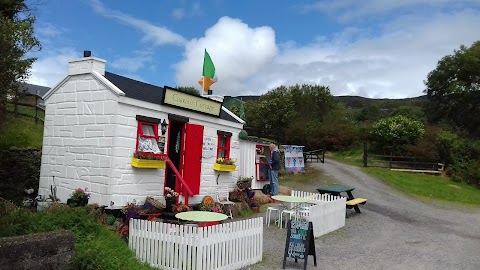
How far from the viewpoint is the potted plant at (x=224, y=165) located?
13070 mm

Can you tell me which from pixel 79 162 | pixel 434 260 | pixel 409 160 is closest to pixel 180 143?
pixel 79 162

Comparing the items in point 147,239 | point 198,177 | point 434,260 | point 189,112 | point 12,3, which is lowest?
point 434,260

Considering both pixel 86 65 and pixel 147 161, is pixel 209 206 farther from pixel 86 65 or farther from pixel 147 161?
pixel 86 65

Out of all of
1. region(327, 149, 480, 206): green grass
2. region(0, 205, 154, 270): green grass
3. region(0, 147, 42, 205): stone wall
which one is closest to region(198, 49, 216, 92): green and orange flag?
region(0, 147, 42, 205): stone wall

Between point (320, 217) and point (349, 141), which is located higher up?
point (349, 141)

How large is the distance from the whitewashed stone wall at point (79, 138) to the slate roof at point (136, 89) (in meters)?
0.51

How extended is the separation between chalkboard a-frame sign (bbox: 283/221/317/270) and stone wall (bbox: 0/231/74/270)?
171 inches

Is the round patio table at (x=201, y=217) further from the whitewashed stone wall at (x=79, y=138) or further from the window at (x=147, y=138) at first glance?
the window at (x=147, y=138)

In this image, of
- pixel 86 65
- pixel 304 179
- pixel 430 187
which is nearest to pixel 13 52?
pixel 86 65

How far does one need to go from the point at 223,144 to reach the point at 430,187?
44.7 ft

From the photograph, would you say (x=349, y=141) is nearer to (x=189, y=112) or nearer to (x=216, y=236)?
(x=189, y=112)

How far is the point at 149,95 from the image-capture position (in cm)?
1112

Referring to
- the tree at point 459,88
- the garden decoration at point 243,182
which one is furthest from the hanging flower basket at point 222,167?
the tree at point 459,88

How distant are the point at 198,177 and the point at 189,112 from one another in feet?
6.64
